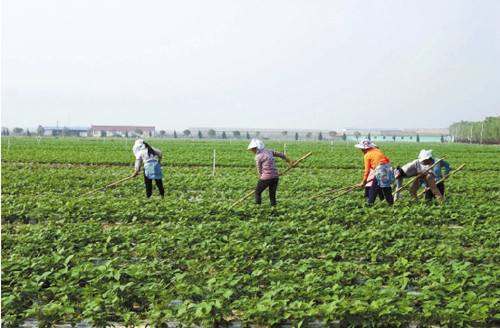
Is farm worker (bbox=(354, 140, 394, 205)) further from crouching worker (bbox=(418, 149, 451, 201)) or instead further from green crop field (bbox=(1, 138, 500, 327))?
crouching worker (bbox=(418, 149, 451, 201))

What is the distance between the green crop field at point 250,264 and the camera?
187 inches

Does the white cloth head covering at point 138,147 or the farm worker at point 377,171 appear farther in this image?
the white cloth head covering at point 138,147

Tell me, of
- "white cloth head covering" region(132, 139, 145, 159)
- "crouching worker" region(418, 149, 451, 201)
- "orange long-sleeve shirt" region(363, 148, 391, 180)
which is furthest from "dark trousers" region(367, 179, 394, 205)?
"white cloth head covering" region(132, 139, 145, 159)

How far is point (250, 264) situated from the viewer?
630cm

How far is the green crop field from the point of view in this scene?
15.6 feet

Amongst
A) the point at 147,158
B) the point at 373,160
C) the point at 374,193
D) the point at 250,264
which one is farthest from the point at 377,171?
the point at 250,264

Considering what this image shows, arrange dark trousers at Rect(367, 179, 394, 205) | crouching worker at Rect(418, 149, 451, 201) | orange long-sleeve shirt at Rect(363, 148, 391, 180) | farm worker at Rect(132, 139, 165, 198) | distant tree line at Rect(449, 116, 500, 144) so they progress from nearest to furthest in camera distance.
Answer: orange long-sleeve shirt at Rect(363, 148, 391, 180), dark trousers at Rect(367, 179, 394, 205), crouching worker at Rect(418, 149, 451, 201), farm worker at Rect(132, 139, 165, 198), distant tree line at Rect(449, 116, 500, 144)

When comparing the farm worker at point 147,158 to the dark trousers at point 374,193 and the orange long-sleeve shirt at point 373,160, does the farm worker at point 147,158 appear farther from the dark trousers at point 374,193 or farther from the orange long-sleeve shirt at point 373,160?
the dark trousers at point 374,193

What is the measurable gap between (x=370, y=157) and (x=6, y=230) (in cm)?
663

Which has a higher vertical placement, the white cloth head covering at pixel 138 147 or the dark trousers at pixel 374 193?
the white cloth head covering at pixel 138 147

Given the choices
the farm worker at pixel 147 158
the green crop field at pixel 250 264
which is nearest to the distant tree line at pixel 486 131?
the farm worker at pixel 147 158

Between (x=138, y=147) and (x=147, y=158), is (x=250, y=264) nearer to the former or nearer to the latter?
(x=147, y=158)

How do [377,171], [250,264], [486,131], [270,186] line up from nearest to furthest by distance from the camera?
1. [250,264]
2. [377,171]
3. [270,186]
4. [486,131]

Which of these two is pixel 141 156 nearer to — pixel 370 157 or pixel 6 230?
pixel 6 230
